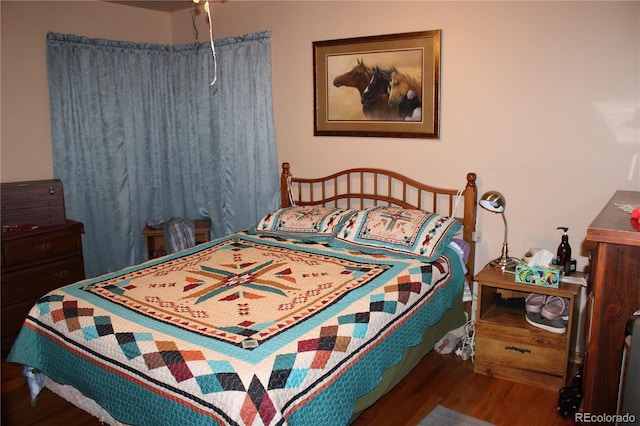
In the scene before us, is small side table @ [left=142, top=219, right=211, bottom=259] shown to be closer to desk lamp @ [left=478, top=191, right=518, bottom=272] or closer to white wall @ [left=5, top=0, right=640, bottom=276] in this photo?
white wall @ [left=5, top=0, right=640, bottom=276]

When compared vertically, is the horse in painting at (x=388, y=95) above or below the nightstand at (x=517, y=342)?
above

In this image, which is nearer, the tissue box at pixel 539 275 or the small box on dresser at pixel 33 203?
the tissue box at pixel 539 275

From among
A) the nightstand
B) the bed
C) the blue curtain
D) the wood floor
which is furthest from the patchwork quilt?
the blue curtain

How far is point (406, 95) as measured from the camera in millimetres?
3582

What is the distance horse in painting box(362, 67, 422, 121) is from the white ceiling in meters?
1.69

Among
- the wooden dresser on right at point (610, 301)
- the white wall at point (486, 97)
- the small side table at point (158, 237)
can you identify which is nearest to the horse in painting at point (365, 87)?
the white wall at point (486, 97)

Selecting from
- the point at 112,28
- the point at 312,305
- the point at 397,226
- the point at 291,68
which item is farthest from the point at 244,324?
the point at 112,28

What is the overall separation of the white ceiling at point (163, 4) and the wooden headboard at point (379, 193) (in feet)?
5.14

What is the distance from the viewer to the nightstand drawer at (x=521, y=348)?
2.91m

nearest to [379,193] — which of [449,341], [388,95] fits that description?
[388,95]

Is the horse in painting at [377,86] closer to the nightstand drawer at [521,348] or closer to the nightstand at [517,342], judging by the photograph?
the nightstand at [517,342]

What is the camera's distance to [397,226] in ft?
10.9

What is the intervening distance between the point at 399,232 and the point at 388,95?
994mm

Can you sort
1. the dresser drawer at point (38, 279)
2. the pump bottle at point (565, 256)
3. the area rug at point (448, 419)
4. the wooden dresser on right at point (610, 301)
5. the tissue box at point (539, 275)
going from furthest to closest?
the dresser drawer at point (38, 279), the pump bottle at point (565, 256), the tissue box at point (539, 275), the area rug at point (448, 419), the wooden dresser on right at point (610, 301)
